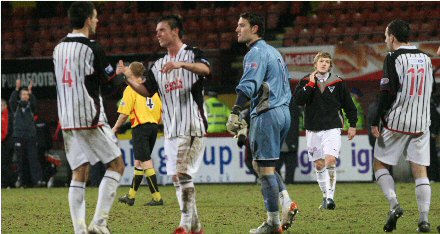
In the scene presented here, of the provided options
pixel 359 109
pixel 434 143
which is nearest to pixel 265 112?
pixel 434 143

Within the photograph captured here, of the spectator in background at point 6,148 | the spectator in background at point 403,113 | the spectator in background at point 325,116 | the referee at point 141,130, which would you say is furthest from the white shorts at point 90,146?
the spectator in background at point 6,148

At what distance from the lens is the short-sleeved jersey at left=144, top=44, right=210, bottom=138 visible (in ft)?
30.2

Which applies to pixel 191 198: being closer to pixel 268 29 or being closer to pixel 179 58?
pixel 179 58

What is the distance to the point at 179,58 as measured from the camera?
9281mm

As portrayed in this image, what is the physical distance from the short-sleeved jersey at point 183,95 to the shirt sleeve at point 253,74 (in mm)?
422

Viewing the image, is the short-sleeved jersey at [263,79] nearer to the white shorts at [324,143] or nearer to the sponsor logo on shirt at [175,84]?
the sponsor logo on shirt at [175,84]

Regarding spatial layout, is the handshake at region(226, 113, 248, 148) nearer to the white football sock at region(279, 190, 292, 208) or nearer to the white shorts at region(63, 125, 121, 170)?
the white shorts at region(63, 125, 121, 170)

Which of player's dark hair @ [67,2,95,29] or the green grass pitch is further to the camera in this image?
the green grass pitch

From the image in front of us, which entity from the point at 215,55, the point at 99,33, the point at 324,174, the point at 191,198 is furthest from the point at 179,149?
the point at 99,33

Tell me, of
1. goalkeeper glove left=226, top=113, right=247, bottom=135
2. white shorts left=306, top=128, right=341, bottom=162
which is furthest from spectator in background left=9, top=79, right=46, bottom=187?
goalkeeper glove left=226, top=113, right=247, bottom=135

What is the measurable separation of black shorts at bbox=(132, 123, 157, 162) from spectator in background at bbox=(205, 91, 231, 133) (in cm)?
589

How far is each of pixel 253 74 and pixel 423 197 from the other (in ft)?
7.12

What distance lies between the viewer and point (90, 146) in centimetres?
896

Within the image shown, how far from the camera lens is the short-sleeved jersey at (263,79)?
9.38 m
